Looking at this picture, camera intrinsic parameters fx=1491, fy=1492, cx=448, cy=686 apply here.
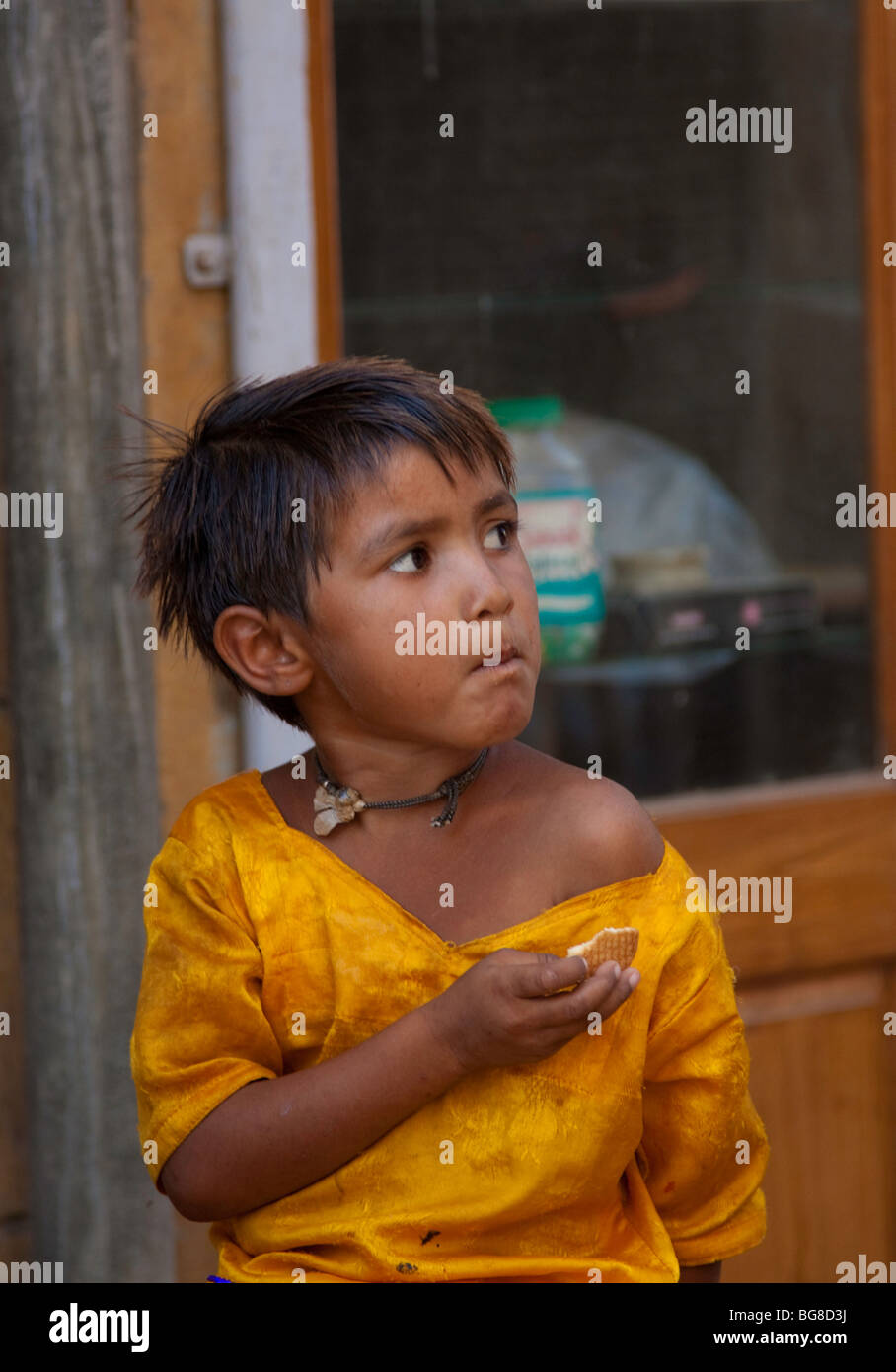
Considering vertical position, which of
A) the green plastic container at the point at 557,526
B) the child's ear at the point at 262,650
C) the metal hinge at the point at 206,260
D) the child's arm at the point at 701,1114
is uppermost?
the metal hinge at the point at 206,260

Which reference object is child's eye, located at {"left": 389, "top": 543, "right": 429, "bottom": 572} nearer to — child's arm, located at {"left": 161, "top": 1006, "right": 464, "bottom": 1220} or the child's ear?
the child's ear

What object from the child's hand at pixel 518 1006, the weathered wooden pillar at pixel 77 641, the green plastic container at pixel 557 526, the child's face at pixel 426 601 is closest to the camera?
the child's hand at pixel 518 1006

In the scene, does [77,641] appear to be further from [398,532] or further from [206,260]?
[398,532]

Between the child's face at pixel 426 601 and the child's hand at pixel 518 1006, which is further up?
the child's face at pixel 426 601

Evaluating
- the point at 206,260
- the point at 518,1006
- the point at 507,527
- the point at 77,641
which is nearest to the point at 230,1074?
the point at 518,1006

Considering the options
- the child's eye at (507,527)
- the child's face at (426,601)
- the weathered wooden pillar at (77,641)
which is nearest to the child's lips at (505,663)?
the child's face at (426,601)

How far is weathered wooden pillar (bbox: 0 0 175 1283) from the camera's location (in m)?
1.81

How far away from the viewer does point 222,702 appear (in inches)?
76.6

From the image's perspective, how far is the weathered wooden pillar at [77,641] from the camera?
1812mm

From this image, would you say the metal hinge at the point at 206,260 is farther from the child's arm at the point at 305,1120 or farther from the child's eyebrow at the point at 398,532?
the child's arm at the point at 305,1120

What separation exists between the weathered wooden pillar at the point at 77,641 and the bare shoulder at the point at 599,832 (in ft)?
2.76

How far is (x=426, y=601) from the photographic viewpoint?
3.69 ft

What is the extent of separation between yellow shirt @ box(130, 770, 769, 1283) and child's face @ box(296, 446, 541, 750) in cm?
15

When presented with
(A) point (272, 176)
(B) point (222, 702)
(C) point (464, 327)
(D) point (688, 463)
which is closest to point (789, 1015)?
(D) point (688, 463)
